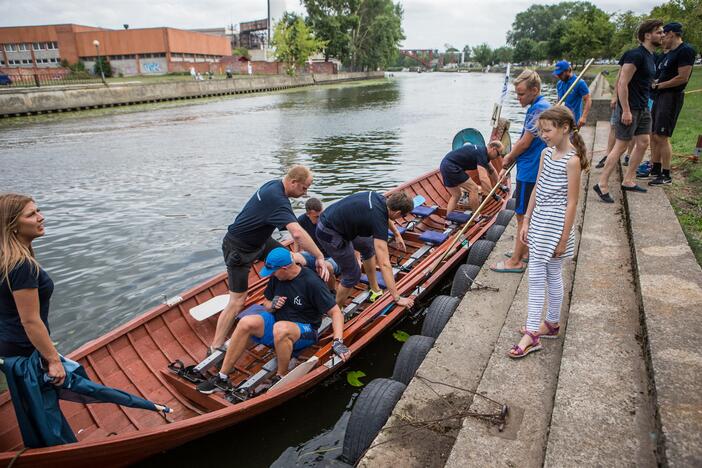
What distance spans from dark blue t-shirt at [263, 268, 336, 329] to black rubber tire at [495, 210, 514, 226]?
494cm

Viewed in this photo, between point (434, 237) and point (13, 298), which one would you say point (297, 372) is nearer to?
point (13, 298)

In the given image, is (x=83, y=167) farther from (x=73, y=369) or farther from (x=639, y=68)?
(x=639, y=68)

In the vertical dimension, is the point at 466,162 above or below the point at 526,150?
below

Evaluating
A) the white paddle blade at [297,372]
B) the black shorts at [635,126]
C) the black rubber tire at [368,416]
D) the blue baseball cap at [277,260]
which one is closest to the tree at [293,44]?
the black shorts at [635,126]

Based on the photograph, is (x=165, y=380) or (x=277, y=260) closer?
(x=277, y=260)

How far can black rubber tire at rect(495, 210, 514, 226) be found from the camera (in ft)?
28.9

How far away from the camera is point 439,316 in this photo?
5.48 meters

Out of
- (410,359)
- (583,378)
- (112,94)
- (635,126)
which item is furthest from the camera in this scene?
(112,94)

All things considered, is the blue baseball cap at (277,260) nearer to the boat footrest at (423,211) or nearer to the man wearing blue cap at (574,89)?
the boat footrest at (423,211)

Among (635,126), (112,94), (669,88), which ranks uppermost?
(669,88)

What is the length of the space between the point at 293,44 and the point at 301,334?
7177 cm

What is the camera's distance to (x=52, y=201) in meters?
14.1

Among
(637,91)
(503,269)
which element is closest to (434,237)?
(503,269)

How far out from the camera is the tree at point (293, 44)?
69000 mm
